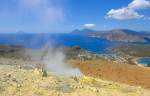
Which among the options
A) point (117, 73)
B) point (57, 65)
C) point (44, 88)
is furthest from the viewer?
point (57, 65)

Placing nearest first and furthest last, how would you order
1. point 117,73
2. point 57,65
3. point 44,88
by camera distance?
point 44,88 → point 117,73 → point 57,65

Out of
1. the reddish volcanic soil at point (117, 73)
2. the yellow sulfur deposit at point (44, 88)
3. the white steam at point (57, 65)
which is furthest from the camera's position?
the reddish volcanic soil at point (117, 73)

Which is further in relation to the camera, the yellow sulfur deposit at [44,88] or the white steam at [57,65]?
the white steam at [57,65]

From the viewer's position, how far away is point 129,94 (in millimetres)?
17953

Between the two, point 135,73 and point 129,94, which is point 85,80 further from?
point 135,73

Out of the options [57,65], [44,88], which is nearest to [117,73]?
[57,65]

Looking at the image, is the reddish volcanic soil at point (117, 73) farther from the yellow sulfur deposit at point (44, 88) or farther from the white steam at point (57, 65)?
the yellow sulfur deposit at point (44, 88)

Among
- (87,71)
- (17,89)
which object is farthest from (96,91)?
(87,71)

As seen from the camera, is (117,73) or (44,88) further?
(117,73)

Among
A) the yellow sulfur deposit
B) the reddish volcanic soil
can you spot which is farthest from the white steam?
the yellow sulfur deposit

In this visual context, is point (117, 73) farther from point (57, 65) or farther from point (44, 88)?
point (44, 88)

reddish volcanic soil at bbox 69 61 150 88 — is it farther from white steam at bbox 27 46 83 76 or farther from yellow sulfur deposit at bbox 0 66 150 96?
yellow sulfur deposit at bbox 0 66 150 96

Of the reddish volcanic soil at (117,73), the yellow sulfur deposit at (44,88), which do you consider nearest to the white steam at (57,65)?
the reddish volcanic soil at (117,73)

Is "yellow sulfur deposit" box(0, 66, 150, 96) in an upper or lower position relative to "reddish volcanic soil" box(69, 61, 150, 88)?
upper
